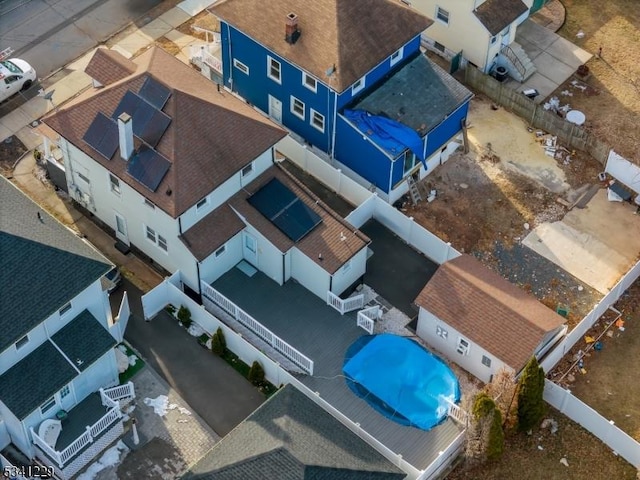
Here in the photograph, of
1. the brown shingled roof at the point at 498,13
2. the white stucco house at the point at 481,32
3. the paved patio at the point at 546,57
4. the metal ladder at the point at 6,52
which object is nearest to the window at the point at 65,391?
the metal ladder at the point at 6,52

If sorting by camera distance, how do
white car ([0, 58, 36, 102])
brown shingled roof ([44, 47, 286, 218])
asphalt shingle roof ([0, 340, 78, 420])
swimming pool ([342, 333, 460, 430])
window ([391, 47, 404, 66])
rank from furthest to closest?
1. white car ([0, 58, 36, 102])
2. window ([391, 47, 404, 66])
3. brown shingled roof ([44, 47, 286, 218])
4. swimming pool ([342, 333, 460, 430])
5. asphalt shingle roof ([0, 340, 78, 420])

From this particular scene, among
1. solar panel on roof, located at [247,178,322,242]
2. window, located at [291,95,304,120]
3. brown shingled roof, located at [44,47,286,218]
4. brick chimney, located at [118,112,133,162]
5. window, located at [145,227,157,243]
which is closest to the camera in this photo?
brick chimney, located at [118,112,133,162]

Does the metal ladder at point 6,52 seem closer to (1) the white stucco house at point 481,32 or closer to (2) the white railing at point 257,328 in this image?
(2) the white railing at point 257,328

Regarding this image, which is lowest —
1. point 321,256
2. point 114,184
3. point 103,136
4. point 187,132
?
point 321,256

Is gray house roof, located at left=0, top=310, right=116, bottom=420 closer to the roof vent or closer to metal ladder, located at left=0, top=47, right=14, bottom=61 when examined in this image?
the roof vent

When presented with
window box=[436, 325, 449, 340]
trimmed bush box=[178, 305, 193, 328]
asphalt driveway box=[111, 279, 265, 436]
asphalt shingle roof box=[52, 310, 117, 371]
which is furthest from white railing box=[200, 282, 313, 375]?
asphalt shingle roof box=[52, 310, 117, 371]

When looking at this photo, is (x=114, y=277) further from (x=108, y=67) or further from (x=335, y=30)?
(x=335, y=30)

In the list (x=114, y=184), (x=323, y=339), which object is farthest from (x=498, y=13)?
(x=114, y=184)
